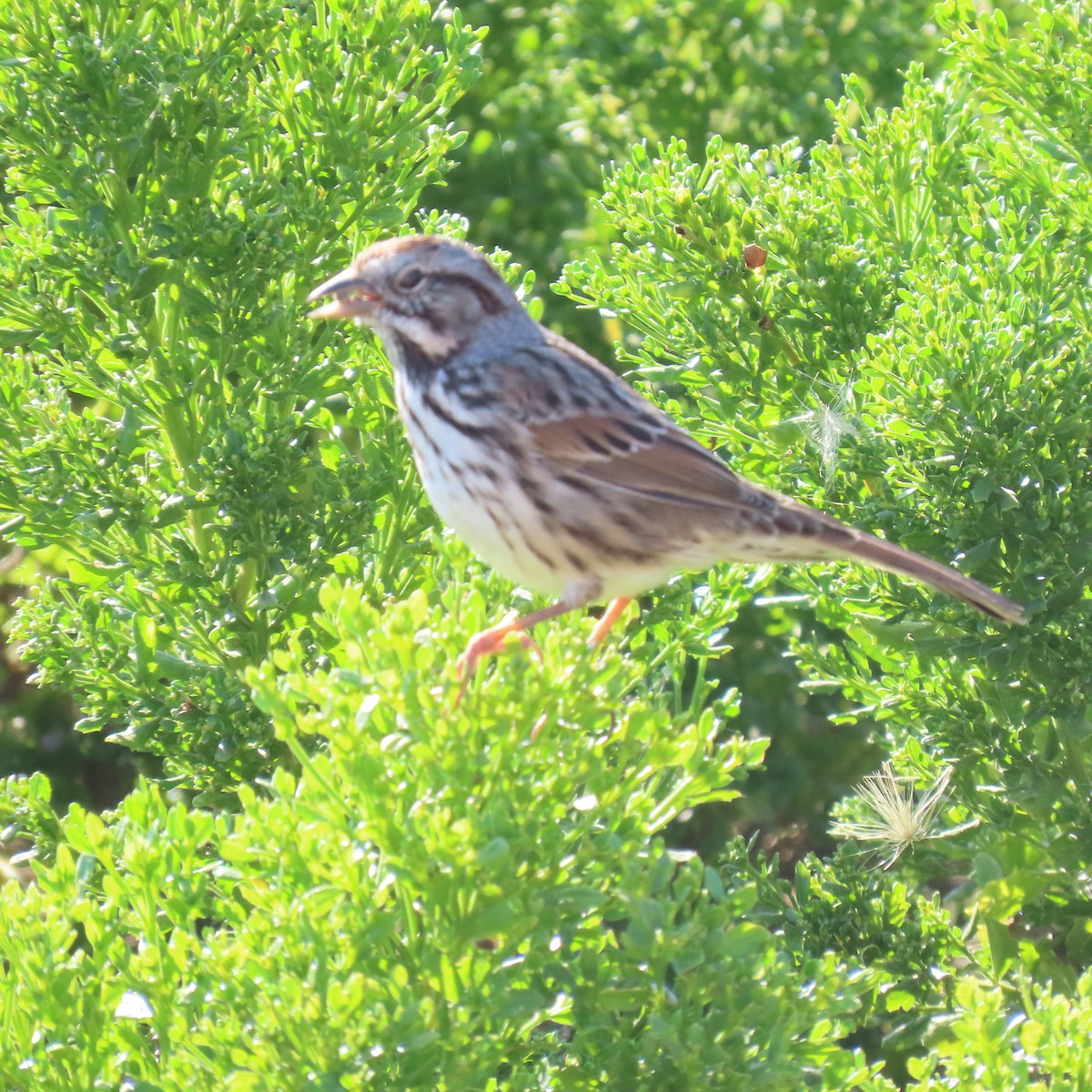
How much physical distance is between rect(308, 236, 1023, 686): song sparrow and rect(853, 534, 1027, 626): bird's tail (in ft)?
0.05

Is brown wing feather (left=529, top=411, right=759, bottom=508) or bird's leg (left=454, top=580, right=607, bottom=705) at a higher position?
brown wing feather (left=529, top=411, right=759, bottom=508)

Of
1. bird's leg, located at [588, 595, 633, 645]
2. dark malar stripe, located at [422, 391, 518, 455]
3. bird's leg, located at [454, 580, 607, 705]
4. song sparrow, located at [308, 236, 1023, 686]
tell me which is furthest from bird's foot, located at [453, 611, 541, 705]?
dark malar stripe, located at [422, 391, 518, 455]

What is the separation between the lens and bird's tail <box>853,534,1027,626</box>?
3.11m

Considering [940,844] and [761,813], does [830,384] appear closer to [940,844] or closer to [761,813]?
[940,844]

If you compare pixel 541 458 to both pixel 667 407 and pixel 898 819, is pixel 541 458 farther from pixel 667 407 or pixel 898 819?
pixel 898 819

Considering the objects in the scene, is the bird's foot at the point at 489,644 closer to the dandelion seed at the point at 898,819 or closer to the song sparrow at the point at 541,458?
the song sparrow at the point at 541,458

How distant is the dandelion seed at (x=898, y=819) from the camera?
3.58 m

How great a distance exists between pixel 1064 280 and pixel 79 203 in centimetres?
237

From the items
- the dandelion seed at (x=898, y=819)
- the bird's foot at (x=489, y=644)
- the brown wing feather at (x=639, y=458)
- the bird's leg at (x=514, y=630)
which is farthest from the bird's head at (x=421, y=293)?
the dandelion seed at (x=898, y=819)

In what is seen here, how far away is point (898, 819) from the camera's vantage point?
359 centimetres

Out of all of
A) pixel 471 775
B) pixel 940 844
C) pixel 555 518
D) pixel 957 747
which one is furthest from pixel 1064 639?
pixel 471 775

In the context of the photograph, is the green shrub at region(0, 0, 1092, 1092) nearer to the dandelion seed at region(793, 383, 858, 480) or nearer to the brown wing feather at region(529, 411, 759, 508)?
the dandelion seed at region(793, 383, 858, 480)

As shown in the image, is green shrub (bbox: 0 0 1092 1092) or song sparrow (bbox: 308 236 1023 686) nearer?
green shrub (bbox: 0 0 1092 1092)

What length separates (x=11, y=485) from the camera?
345cm
